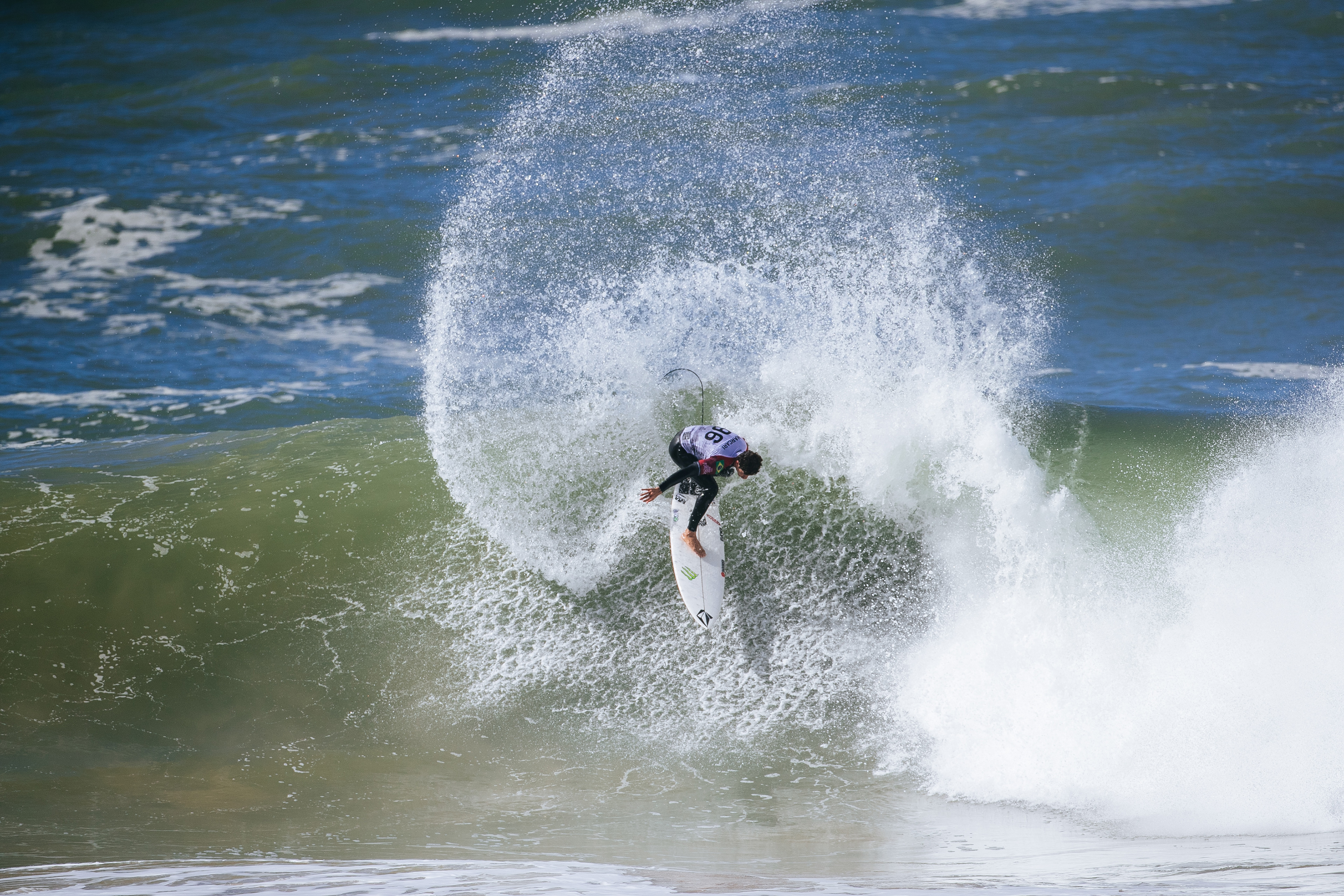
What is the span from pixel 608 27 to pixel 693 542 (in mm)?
15947

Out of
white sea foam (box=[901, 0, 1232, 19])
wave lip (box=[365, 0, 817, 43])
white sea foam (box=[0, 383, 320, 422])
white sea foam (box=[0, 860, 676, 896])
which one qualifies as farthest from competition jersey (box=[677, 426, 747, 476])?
white sea foam (box=[901, 0, 1232, 19])

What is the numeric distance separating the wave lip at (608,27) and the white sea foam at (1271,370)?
35.2 ft

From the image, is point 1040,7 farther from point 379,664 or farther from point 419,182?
point 379,664

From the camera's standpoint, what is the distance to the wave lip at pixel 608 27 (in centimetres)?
1891

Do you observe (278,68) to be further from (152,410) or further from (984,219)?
(984,219)

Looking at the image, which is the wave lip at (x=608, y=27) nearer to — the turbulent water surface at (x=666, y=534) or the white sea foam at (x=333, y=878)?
the turbulent water surface at (x=666, y=534)

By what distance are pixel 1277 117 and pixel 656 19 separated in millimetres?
11477

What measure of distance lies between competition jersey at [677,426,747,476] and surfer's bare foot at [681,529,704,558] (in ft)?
1.68

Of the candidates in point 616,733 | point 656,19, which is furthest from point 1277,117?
point 616,733

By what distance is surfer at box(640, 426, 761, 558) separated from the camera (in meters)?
6.04

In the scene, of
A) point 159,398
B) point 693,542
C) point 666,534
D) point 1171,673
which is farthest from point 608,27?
point 1171,673

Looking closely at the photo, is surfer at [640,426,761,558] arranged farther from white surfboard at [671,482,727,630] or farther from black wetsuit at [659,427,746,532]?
white surfboard at [671,482,727,630]

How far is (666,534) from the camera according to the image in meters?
7.20

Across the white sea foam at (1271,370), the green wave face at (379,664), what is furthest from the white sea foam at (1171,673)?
the white sea foam at (1271,370)
